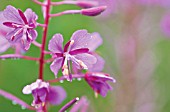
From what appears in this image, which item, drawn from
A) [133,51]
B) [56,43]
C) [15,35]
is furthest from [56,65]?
[133,51]

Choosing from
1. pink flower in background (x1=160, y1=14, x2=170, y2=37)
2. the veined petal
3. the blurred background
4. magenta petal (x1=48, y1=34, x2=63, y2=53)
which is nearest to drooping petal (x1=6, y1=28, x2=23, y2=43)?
magenta petal (x1=48, y1=34, x2=63, y2=53)

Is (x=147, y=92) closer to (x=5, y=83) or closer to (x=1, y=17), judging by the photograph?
(x=5, y=83)

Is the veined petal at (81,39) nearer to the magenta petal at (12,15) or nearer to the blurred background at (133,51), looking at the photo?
the magenta petal at (12,15)

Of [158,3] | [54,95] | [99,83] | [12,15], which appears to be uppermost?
[158,3]

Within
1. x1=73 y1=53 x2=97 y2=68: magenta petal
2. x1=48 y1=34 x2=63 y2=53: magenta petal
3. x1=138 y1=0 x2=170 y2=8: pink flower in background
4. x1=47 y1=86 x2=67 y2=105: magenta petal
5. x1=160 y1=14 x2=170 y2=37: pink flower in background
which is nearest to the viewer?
x1=48 y1=34 x2=63 y2=53: magenta petal

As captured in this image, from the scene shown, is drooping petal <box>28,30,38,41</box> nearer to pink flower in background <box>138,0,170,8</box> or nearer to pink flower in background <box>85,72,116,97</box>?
pink flower in background <box>85,72,116,97</box>

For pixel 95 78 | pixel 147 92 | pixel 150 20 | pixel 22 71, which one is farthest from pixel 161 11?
pixel 95 78

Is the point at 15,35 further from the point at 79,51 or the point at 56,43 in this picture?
the point at 79,51
